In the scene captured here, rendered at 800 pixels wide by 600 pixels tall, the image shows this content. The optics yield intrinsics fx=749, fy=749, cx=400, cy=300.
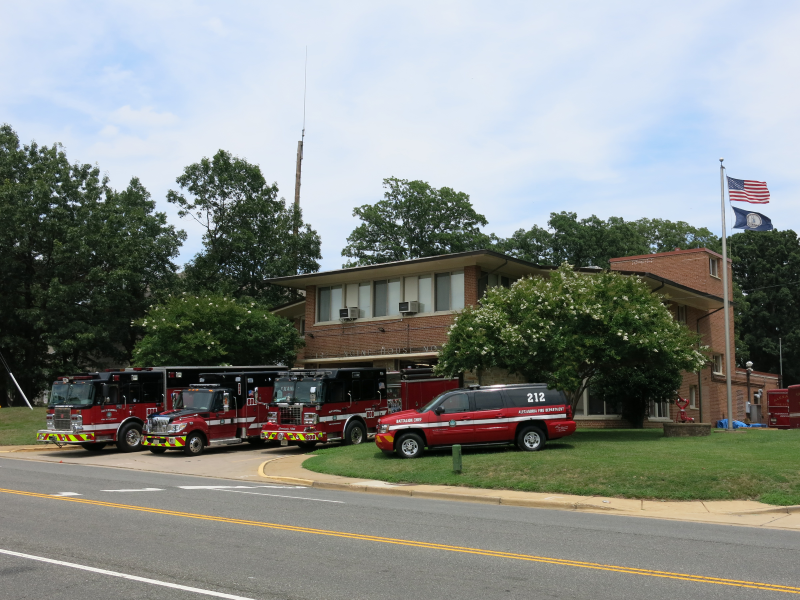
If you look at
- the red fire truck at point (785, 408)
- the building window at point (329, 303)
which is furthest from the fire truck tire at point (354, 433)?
the red fire truck at point (785, 408)

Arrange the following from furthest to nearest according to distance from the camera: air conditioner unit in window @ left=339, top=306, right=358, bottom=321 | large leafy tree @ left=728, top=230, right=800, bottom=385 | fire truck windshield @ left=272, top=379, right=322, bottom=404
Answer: large leafy tree @ left=728, top=230, right=800, bottom=385 < air conditioner unit in window @ left=339, top=306, right=358, bottom=321 < fire truck windshield @ left=272, top=379, right=322, bottom=404

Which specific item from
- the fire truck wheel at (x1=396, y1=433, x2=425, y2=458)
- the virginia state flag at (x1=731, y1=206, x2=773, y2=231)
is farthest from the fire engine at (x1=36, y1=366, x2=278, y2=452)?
the virginia state flag at (x1=731, y1=206, x2=773, y2=231)

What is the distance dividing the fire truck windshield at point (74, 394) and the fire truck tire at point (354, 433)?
8968mm

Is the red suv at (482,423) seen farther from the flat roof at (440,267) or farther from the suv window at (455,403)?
→ the flat roof at (440,267)

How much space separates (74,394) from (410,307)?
13.3 metres

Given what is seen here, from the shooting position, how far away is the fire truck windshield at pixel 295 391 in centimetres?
2531

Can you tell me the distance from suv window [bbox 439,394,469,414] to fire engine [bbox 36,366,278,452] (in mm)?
10736

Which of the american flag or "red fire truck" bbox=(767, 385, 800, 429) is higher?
the american flag

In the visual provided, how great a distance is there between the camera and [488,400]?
21125 mm

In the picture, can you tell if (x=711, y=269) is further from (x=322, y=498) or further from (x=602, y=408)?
(x=322, y=498)

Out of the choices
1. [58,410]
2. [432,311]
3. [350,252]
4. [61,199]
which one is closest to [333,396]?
[432,311]

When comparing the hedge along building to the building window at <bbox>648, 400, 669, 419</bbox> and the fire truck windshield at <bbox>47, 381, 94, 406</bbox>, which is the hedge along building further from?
the fire truck windshield at <bbox>47, 381, 94, 406</bbox>

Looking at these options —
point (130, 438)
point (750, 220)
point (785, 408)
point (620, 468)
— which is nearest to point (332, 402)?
point (130, 438)

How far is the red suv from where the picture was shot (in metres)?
21.0
